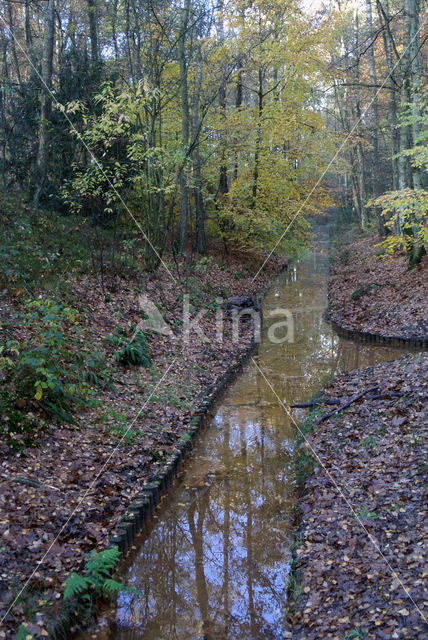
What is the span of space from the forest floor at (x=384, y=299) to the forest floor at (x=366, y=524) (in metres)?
4.90

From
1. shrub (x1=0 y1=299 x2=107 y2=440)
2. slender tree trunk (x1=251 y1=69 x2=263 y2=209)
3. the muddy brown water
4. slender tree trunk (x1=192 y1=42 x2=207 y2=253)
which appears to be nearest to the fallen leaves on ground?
shrub (x1=0 y1=299 x2=107 y2=440)

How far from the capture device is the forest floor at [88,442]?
4.08 meters

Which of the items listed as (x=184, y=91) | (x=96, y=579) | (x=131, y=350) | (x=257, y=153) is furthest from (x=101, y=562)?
(x=257, y=153)

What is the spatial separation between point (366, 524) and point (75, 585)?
2.68m

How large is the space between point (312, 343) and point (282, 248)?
984 centimetres

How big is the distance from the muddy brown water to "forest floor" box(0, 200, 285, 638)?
0.54m

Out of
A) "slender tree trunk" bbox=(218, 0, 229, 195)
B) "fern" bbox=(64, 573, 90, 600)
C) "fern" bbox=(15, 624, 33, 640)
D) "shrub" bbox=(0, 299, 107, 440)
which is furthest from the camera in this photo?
"slender tree trunk" bbox=(218, 0, 229, 195)

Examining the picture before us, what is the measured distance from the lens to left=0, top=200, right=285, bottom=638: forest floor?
4.08 metres

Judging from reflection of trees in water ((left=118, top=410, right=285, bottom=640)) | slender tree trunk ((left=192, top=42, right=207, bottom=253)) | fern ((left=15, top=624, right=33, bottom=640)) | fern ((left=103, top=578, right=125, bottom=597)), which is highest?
slender tree trunk ((left=192, top=42, right=207, bottom=253))

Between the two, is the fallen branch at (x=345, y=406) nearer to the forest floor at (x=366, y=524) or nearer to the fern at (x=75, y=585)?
the forest floor at (x=366, y=524)

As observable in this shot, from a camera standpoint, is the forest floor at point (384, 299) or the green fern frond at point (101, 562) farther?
the forest floor at point (384, 299)

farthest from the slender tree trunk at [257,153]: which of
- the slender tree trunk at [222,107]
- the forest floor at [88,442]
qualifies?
the forest floor at [88,442]

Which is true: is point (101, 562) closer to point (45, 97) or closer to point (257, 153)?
point (45, 97)

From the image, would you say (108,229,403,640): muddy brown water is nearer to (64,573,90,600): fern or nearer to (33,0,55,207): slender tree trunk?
(64,573,90,600): fern
